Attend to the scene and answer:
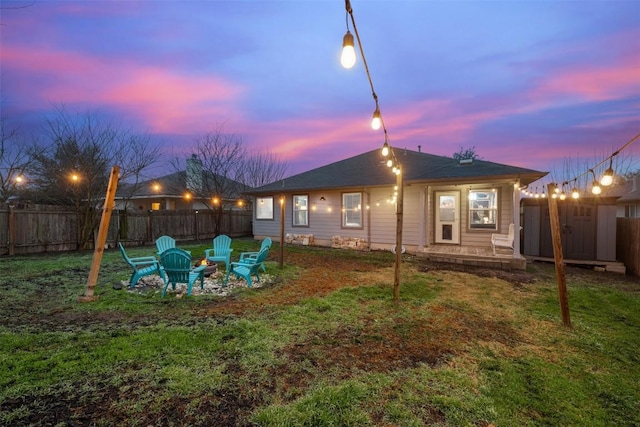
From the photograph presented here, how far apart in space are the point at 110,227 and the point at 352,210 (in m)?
10.3

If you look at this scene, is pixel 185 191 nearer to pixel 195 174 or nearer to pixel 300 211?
pixel 195 174

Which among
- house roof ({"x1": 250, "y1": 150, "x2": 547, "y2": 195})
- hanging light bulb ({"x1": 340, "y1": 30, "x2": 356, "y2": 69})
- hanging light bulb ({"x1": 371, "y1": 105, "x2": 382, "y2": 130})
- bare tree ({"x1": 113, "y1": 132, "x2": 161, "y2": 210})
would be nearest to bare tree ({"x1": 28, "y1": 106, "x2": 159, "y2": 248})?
bare tree ({"x1": 113, "y1": 132, "x2": 161, "y2": 210})

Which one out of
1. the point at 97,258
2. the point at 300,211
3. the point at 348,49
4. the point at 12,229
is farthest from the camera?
the point at 300,211

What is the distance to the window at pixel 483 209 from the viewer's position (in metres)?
9.51

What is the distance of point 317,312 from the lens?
14.4ft

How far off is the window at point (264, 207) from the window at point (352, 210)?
4264 millimetres

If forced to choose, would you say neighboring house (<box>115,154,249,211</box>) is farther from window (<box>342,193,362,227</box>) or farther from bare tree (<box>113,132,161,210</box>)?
window (<box>342,193,362,227</box>)

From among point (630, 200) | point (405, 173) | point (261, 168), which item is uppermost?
point (261, 168)

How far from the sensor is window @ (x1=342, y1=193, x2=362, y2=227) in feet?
38.4

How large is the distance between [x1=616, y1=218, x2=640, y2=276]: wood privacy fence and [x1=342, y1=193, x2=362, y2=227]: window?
790 centimetres

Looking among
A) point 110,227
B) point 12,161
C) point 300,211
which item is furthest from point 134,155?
A: point 300,211

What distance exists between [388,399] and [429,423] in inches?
13.9

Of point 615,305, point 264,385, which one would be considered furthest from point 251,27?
point 615,305

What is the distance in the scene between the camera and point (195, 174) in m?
17.2
